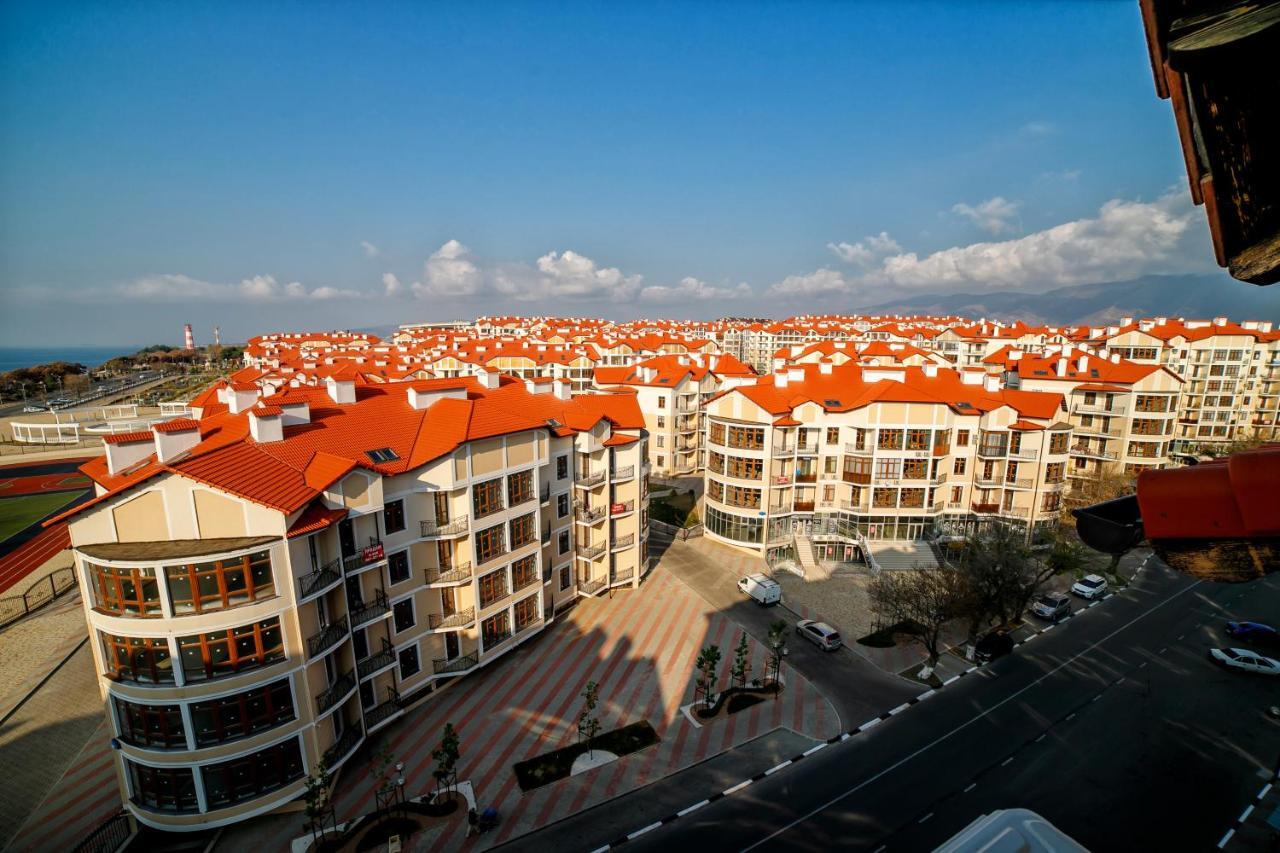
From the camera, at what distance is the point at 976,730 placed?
26.3 m

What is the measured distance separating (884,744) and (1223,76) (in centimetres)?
2853

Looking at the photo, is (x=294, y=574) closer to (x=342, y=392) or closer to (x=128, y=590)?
(x=128, y=590)

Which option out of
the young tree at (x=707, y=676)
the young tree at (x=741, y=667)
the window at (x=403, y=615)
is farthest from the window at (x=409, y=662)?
the young tree at (x=741, y=667)

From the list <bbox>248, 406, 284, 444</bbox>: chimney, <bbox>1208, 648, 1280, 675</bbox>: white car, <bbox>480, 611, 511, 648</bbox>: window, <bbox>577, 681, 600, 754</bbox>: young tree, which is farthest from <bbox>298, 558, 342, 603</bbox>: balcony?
<bbox>1208, 648, 1280, 675</bbox>: white car

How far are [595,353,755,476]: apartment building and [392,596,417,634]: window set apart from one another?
37.2 meters

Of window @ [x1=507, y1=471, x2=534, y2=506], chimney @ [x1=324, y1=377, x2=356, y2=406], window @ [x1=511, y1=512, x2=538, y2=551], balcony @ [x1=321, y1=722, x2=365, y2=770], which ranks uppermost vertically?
chimney @ [x1=324, y1=377, x2=356, y2=406]

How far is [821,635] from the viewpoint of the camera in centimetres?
3256

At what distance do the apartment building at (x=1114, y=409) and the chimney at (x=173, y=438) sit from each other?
2361 inches

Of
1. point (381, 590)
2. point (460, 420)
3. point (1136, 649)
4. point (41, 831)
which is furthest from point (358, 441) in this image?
point (1136, 649)

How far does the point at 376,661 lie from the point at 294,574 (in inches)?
262

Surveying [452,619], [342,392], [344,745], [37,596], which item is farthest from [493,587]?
[37,596]

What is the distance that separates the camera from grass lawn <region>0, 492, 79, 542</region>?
4944 cm

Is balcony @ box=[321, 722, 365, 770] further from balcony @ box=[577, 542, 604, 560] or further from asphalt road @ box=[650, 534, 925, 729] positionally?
asphalt road @ box=[650, 534, 925, 729]

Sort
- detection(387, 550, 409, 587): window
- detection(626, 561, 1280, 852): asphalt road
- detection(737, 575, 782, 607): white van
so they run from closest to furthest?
detection(626, 561, 1280, 852): asphalt road < detection(387, 550, 409, 587): window < detection(737, 575, 782, 607): white van
